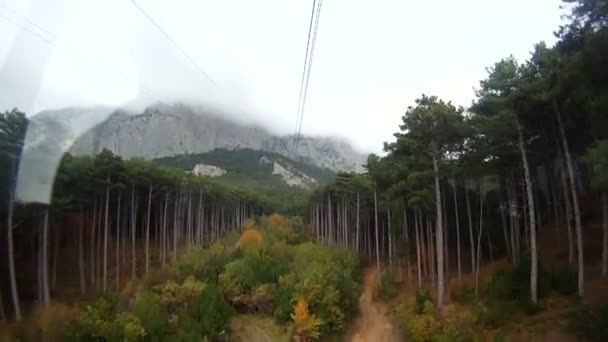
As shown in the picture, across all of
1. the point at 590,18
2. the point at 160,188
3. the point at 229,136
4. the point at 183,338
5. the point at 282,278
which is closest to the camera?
the point at 590,18

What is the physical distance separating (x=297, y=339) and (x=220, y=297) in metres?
4.59

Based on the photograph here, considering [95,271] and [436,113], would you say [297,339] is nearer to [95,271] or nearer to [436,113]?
[436,113]

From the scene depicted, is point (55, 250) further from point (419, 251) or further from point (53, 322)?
point (419, 251)

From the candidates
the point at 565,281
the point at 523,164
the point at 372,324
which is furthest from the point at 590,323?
the point at 372,324

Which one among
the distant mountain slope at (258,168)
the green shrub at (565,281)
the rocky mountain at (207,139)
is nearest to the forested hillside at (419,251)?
the green shrub at (565,281)

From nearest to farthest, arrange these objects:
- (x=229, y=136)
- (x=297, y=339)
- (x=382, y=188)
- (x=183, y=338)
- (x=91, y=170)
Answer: (x=183, y=338) → (x=297, y=339) → (x=91, y=170) → (x=382, y=188) → (x=229, y=136)

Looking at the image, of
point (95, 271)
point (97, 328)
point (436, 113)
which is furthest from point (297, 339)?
point (95, 271)

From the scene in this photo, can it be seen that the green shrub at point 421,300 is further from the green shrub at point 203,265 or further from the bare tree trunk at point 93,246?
the bare tree trunk at point 93,246

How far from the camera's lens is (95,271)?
37125 millimetres

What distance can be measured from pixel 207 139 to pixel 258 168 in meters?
28.7

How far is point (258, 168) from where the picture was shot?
393ft

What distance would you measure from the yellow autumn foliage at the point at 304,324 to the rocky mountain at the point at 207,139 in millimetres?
94996

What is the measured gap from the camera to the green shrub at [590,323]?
42.5 feet

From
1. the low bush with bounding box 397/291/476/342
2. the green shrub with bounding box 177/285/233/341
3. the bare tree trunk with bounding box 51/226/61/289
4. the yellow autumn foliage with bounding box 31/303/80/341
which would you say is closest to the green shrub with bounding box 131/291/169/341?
the green shrub with bounding box 177/285/233/341
